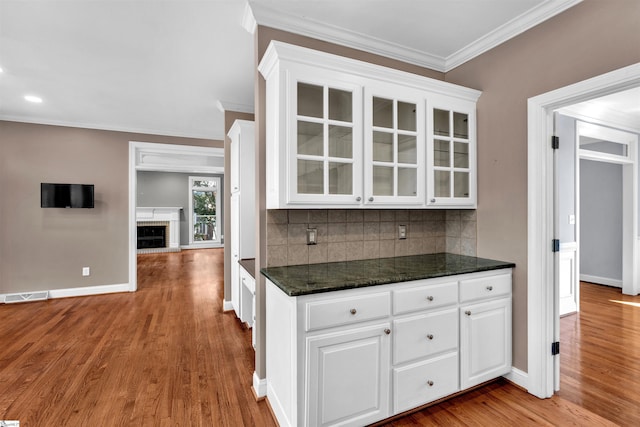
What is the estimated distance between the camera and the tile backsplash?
2193mm

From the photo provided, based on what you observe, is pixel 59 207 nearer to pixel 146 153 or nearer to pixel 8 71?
pixel 146 153

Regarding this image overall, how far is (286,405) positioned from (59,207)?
4.89 meters

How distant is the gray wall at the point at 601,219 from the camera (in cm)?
501

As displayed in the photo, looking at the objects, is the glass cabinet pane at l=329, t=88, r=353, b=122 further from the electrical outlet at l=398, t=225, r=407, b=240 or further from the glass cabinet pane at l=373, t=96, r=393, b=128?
the electrical outlet at l=398, t=225, r=407, b=240

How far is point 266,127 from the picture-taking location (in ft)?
6.97

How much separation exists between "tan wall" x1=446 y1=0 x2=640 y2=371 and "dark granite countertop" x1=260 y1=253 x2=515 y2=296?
282 millimetres

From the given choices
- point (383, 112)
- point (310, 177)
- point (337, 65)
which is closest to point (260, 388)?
point (310, 177)

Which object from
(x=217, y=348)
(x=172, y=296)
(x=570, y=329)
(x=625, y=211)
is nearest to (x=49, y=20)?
(x=217, y=348)

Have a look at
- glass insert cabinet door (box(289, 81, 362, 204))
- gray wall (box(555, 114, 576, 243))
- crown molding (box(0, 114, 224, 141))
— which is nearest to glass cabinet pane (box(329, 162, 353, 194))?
glass insert cabinet door (box(289, 81, 362, 204))

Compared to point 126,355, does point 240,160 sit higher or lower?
higher

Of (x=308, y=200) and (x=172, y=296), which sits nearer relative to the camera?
(x=308, y=200)

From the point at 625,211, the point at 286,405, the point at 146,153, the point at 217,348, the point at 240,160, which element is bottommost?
the point at 217,348

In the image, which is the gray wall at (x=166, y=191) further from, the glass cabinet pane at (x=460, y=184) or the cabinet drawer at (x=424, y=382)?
the cabinet drawer at (x=424, y=382)

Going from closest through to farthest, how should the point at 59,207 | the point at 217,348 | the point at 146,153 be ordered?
the point at 217,348, the point at 59,207, the point at 146,153
